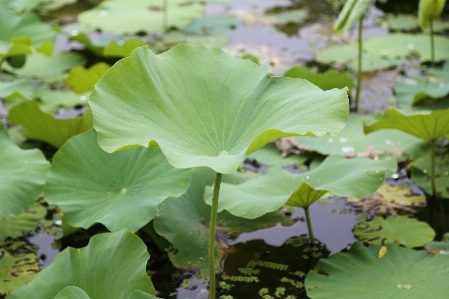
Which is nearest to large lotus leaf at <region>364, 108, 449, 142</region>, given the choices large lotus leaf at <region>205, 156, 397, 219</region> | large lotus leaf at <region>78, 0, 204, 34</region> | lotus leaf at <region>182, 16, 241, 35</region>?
large lotus leaf at <region>205, 156, 397, 219</region>

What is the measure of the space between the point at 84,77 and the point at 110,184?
1070 mm

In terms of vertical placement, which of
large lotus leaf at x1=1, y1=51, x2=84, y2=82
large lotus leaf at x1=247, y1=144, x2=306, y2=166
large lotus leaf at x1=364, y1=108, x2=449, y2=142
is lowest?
large lotus leaf at x1=1, y1=51, x2=84, y2=82

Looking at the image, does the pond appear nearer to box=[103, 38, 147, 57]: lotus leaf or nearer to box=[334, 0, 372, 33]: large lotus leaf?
box=[103, 38, 147, 57]: lotus leaf

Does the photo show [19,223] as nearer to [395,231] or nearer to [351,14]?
[395,231]

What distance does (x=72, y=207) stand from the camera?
5.53 feet

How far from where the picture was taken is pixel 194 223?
5.94ft

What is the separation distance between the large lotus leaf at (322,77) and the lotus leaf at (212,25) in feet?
4.40

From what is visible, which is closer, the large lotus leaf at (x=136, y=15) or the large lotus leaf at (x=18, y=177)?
the large lotus leaf at (x=18, y=177)

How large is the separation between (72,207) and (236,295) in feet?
1.79

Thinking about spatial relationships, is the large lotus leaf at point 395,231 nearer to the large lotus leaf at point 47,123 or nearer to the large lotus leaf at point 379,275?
the large lotus leaf at point 379,275

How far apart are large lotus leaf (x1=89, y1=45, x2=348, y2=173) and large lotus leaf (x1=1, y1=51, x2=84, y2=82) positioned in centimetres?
172

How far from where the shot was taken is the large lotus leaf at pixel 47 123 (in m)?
2.23

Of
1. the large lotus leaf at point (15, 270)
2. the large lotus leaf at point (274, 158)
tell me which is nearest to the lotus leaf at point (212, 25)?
the large lotus leaf at point (274, 158)

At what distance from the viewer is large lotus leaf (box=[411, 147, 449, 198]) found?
211 cm
